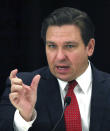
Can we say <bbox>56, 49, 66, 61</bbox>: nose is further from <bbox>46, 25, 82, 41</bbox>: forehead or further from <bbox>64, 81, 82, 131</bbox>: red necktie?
<bbox>64, 81, 82, 131</bbox>: red necktie

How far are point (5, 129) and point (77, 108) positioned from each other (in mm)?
437

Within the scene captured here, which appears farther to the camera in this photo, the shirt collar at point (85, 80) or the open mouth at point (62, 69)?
the shirt collar at point (85, 80)

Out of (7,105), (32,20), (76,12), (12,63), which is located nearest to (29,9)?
(32,20)

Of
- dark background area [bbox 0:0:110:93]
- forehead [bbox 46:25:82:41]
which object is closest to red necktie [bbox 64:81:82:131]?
forehead [bbox 46:25:82:41]

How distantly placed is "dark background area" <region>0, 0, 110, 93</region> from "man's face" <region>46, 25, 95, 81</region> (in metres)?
1.33

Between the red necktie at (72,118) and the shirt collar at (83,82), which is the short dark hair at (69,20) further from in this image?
the red necktie at (72,118)

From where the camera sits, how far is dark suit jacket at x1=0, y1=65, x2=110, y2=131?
215cm

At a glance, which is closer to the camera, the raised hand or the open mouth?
the raised hand

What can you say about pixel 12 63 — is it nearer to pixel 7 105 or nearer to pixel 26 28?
pixel 26 28

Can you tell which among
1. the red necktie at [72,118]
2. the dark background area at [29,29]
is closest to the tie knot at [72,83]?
the red necktie at [72,118]

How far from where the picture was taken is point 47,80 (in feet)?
7.68

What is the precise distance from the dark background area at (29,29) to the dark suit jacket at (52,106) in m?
1.28

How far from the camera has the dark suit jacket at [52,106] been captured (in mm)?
2152

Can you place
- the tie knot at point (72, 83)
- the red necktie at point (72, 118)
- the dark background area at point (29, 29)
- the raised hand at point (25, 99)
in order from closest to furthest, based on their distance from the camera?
the raised hand at point (25, 99), the red necktie at point (72, 118), the tie knot at point (72, 83), the dark background area at point (29, 29)
